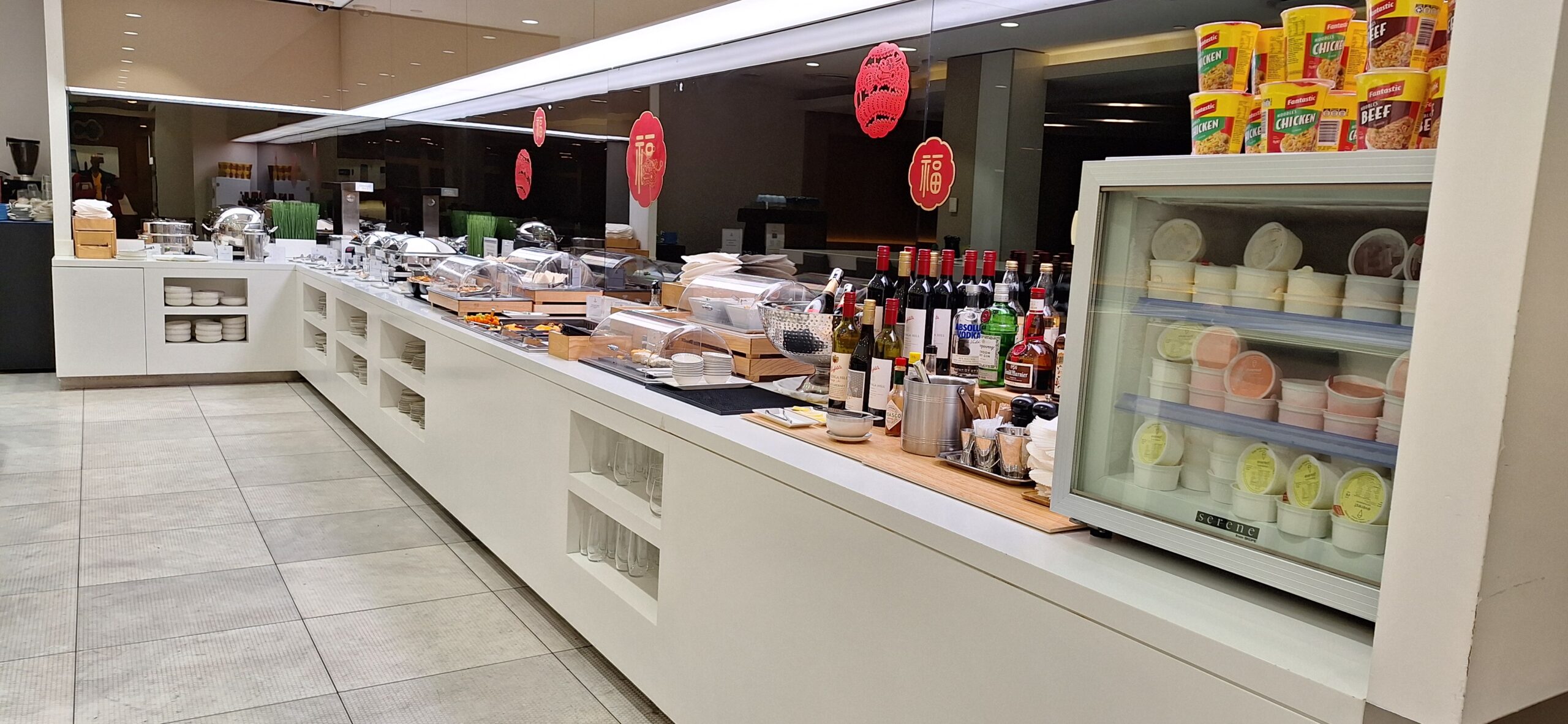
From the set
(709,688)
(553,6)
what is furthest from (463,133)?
(709,688)

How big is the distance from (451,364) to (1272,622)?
3443 mm

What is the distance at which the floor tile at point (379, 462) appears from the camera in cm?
521

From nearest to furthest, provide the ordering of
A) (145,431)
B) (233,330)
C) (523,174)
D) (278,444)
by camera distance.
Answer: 1. (523,174)
2. (278,444)
3. (145,431)
4. (233,330)

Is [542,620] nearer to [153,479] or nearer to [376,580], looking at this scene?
[376,580]

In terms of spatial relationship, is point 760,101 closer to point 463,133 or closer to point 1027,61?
point 1027,61

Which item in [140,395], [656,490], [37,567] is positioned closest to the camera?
[656,490]

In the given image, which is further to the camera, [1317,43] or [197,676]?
[197,676]

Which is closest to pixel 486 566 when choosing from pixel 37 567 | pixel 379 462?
pixel 37 567

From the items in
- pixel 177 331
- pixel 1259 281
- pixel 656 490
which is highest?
pixel 1259 281

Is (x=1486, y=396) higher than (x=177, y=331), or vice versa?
(x=1486, y=396)

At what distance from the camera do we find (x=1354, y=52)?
54.6 inches

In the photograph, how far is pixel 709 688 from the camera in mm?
2359

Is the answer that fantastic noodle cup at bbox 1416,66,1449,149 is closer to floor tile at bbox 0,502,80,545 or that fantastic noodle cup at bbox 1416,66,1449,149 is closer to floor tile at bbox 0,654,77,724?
floor tile at bbox 0,654,77,724

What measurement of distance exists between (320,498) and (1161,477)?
13.7 feet
